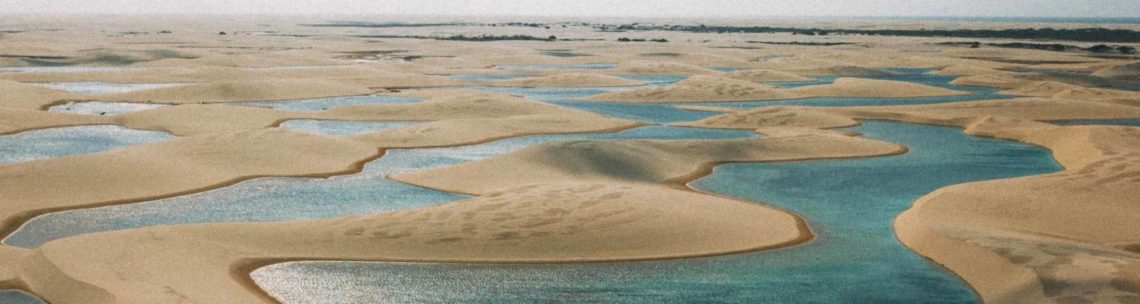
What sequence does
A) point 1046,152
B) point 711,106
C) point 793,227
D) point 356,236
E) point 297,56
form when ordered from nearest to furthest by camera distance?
point 356,236 → point 793,227 → point 1046,152 → point 711,106 → point 297,56

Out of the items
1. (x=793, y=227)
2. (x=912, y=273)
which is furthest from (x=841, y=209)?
(x=912, y=273)

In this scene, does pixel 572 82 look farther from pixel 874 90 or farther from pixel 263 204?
pixel 263 204

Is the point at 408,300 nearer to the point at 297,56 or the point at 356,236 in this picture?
the point at 356,236

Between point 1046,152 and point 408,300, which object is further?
point 1046,152

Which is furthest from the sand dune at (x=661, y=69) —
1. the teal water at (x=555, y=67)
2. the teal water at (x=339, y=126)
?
the teal water at (x=339, y=126)

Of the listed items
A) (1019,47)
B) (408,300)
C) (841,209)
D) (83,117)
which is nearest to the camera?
(408,300)

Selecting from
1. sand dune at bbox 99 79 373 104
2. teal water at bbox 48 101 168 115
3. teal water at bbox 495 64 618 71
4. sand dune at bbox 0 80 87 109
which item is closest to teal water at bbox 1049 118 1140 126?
sand dune at bbox 99 79 373 104

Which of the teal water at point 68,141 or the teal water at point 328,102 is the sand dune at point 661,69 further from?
the teal water at point 68,141
